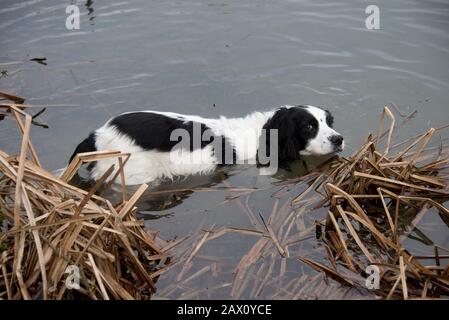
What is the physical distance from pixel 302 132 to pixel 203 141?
3.07 feet

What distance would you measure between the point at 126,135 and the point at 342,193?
185cm

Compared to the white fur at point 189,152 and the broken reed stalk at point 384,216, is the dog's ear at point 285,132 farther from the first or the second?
the broken reed stalk at point 384,216

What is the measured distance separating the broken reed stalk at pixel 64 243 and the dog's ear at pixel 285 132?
5.62ft

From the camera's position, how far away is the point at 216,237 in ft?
13.9

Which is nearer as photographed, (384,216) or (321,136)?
(384,216)

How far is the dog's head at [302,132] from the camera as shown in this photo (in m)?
5.01

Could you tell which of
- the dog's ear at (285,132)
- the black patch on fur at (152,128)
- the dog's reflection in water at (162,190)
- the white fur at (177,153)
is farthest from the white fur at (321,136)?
the black patch on fur at (152,128)

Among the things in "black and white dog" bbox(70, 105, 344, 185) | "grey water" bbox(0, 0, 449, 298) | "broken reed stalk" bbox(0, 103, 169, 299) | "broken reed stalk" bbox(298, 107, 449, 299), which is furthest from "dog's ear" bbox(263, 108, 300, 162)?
Answer: "broken reed stalk" bbox(0, 103, 169, 299)

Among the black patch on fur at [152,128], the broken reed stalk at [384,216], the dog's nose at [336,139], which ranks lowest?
the broken reed stalk at [384,216]

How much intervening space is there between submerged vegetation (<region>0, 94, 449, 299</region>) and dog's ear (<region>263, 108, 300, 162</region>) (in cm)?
52

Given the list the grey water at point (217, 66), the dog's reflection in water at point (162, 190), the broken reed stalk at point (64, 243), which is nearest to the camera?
the broken reed stalk at point (64, 243)

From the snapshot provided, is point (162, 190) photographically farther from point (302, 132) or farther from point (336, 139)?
point (336, 139)

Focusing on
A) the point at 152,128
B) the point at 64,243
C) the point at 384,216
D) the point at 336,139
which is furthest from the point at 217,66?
the point at 64,243

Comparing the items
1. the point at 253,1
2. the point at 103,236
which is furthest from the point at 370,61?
the point at 103,236
